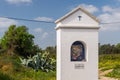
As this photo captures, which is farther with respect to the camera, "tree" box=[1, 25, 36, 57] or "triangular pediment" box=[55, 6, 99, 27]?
"tree" box=[1, 25, 36, 57]

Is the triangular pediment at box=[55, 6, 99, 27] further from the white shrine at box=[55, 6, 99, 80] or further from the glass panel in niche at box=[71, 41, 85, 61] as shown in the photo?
the glass panel in niche at box=[71, 41, 85, 61]

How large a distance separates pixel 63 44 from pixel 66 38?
0.61 ft

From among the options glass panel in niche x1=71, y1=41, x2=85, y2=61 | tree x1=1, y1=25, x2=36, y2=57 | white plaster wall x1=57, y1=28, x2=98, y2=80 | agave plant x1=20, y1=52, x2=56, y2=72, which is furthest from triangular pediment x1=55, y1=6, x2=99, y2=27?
tree x1=1, y1=25, x2=36, y2=57

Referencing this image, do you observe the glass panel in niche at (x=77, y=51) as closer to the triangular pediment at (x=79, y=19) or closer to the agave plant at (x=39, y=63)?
the triangular pediment at (x=79, y=19)

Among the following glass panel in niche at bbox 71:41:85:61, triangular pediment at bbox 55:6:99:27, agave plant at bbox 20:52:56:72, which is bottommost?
agave plant at bbox 20:52:56:72

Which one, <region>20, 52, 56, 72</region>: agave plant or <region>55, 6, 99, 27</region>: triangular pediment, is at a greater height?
<region>55, 6, 99, 27</region>: triangular pediment

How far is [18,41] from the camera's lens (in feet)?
88.1

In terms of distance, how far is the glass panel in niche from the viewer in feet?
32.6

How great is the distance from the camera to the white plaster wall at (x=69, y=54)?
970 cm

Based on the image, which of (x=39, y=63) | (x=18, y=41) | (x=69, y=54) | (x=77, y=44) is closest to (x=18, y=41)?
(x=18, y=41)

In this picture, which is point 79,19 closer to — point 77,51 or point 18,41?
point 77,51

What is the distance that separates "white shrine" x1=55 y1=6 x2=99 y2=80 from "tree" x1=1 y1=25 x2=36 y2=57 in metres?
16.9

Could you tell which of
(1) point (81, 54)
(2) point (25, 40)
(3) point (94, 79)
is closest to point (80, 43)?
(1) point (81, 54)

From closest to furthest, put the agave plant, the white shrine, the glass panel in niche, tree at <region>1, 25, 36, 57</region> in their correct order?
the white shrine < the glass panel in niche < the agave plant < tree at <region>1, 25, 36, 57</region>
